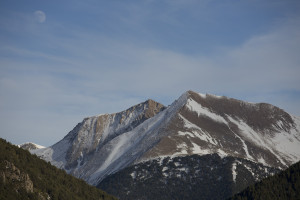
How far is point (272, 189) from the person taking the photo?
188m

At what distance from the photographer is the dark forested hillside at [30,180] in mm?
164125

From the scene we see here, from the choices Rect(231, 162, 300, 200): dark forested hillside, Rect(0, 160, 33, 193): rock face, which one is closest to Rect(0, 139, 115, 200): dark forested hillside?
Rect(0, 160, 33, 193): rock face

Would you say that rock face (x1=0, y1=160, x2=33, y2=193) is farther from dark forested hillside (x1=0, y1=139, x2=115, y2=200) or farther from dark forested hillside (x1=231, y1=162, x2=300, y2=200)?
dark forested hillside (x1=231, y1=162, x2=300, y2=200)

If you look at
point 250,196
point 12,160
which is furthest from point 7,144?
point 250,196

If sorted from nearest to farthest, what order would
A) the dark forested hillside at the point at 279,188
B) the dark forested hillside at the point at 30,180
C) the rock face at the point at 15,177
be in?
the dark forested hillside at the point at 30,180 < the rock face at the point at 15,177 < the dark forested hillside at the point at 279,188

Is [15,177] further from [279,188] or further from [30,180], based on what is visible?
[279,188]

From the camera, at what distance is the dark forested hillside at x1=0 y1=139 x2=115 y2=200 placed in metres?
164

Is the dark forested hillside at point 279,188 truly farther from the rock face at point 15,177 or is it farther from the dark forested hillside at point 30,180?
the rock face at point 15,177

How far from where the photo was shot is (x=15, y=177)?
167125 millimetres

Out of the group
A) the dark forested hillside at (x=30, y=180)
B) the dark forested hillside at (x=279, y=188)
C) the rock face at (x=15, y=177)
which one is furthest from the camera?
the dark forested hillside at (x=279, y=188)

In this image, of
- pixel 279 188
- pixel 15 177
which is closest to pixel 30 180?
pixel 15 177

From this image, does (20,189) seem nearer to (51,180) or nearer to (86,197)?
(51,180)

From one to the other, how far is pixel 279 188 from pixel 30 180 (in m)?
77.5

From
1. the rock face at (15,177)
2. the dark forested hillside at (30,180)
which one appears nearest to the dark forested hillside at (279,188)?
the dark forested hillside at (30,180)
